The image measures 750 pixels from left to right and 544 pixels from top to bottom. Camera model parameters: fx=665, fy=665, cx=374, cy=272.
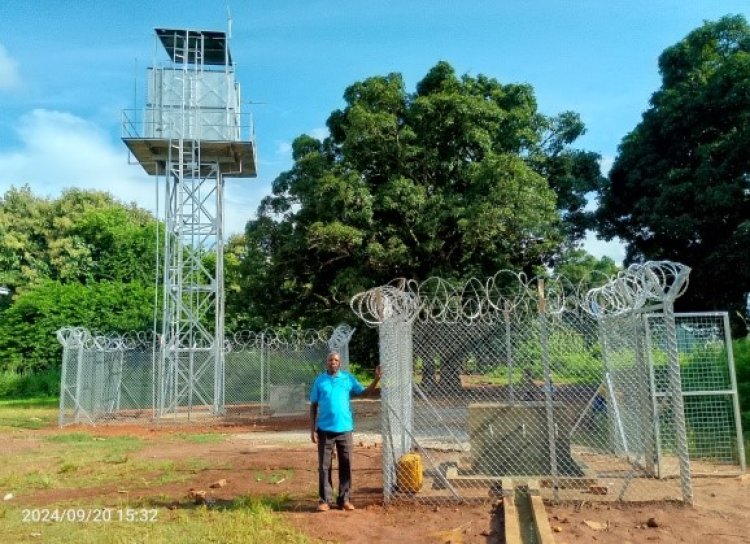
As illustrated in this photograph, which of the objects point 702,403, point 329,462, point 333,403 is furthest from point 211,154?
point 702,403

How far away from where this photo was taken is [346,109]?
22297mm

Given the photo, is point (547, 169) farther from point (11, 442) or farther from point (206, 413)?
point (11, 442)

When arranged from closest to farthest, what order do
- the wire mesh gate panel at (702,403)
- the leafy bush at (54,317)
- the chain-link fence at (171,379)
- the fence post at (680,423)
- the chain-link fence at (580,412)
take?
the fence post at (680,423) → the chain-link fence at (580,412) → the wire mesh gate panel at (702,403) → the chain-link fence at (171,379) → the leafy bush at (54,317)

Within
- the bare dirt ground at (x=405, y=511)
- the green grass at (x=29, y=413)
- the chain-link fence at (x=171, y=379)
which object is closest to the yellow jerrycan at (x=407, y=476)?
the bare dirt ground at (x=405, y=511)

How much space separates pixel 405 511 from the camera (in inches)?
293

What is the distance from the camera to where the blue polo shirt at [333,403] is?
24.8 ft

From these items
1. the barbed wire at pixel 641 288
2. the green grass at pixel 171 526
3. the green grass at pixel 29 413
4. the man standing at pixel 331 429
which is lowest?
the green grass at pixel 29 413

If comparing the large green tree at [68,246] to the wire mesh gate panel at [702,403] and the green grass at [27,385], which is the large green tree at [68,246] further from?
the wire mesh gate panel at [702,403]

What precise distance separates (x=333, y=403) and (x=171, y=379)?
13605mm

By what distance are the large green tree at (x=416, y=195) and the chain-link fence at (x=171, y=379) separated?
2.26 meters

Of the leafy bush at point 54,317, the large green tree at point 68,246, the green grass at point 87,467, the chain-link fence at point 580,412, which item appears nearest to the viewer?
the chain-link fence at point 580,412

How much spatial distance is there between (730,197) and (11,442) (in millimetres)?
18605

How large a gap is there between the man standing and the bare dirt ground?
0.26 m

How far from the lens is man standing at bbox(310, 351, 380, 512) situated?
7.53m
